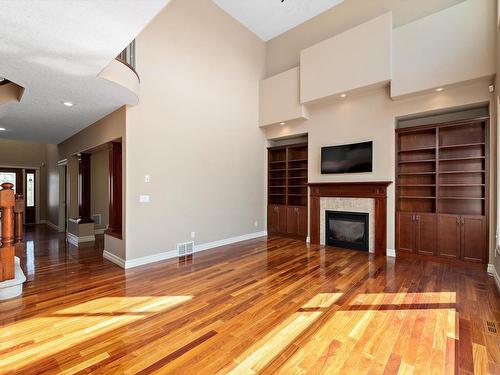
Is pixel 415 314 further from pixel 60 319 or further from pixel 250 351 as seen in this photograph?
pixel 60 319

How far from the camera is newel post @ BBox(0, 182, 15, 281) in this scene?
2896mm

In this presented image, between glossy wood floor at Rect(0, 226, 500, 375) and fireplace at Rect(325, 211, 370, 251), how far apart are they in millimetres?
1043

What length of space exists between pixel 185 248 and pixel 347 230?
3455mm

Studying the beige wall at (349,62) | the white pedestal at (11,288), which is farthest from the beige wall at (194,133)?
the beige wall at (349,62)

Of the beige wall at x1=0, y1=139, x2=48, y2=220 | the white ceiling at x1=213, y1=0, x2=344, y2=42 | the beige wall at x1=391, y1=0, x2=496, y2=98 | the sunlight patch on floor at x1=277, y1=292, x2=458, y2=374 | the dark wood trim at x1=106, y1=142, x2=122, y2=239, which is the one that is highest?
the white ceiling at x1=213, y1=0, x2=344, y2=42

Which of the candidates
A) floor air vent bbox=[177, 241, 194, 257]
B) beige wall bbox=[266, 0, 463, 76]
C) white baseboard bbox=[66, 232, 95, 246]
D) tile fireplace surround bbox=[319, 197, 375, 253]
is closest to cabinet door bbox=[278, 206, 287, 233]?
tile fireplace surround bbox=[319, 197, 375, 253]

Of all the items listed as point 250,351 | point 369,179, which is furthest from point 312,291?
point 369,179

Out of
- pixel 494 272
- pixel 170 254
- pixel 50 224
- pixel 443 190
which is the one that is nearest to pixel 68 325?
pixel 170 254

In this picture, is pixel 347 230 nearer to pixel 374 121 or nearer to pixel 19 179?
pixel 374 121

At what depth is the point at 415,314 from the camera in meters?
2.48

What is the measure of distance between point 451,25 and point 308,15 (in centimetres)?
311

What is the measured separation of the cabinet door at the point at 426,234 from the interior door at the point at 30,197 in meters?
12.2

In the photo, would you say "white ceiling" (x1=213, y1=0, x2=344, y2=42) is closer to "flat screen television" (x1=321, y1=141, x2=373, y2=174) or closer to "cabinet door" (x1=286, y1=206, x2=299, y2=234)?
"flat screen television" (x1=321, y1=141, x2=373, y2=174)

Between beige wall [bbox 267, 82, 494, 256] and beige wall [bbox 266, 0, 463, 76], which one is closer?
beige wall [bbox 267, 82, 494, 256]
